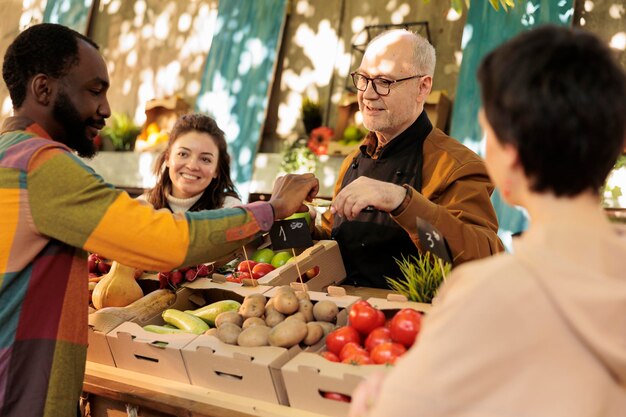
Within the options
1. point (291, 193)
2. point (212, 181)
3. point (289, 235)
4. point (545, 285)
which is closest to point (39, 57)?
point (291, 193)

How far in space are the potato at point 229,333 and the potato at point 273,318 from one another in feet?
0.32

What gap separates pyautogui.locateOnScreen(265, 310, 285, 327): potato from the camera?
1.79 m

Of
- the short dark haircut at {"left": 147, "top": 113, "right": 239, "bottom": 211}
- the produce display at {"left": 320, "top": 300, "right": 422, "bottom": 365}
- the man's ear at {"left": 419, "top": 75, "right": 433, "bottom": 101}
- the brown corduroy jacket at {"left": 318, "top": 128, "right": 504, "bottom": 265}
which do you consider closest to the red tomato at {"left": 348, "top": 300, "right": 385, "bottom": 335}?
the produce display at {"left": 320, "top": 300, "right": 422, "bottom": 365}

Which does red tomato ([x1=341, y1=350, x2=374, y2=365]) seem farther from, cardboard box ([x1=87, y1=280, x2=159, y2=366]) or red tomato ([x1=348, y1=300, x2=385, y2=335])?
cardboard box ([x1=87, y1=280, x2=159, y2=366])

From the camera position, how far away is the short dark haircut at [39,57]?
1.63 m

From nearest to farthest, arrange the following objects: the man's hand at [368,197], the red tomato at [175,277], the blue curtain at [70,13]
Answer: the man's hand at [368,197], the red tomato at [175,277], the blue curtain at [70,13]

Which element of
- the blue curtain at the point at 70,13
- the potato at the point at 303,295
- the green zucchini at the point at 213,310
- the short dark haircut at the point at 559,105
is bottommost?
the green zucchini at the point at 213,310

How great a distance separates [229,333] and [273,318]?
0.51 feet

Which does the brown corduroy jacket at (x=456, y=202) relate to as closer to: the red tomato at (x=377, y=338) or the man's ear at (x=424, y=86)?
the man's ear at (x=424, y=86)

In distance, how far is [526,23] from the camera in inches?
179

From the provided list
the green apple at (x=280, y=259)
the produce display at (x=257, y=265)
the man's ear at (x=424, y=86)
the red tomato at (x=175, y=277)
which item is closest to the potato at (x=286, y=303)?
the produce display at (x=257, y=265)

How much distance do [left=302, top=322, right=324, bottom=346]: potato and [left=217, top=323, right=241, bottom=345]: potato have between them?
0.19m

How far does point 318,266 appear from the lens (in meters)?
2.43

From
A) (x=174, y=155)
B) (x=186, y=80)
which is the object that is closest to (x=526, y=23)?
(x=174, y=155)
